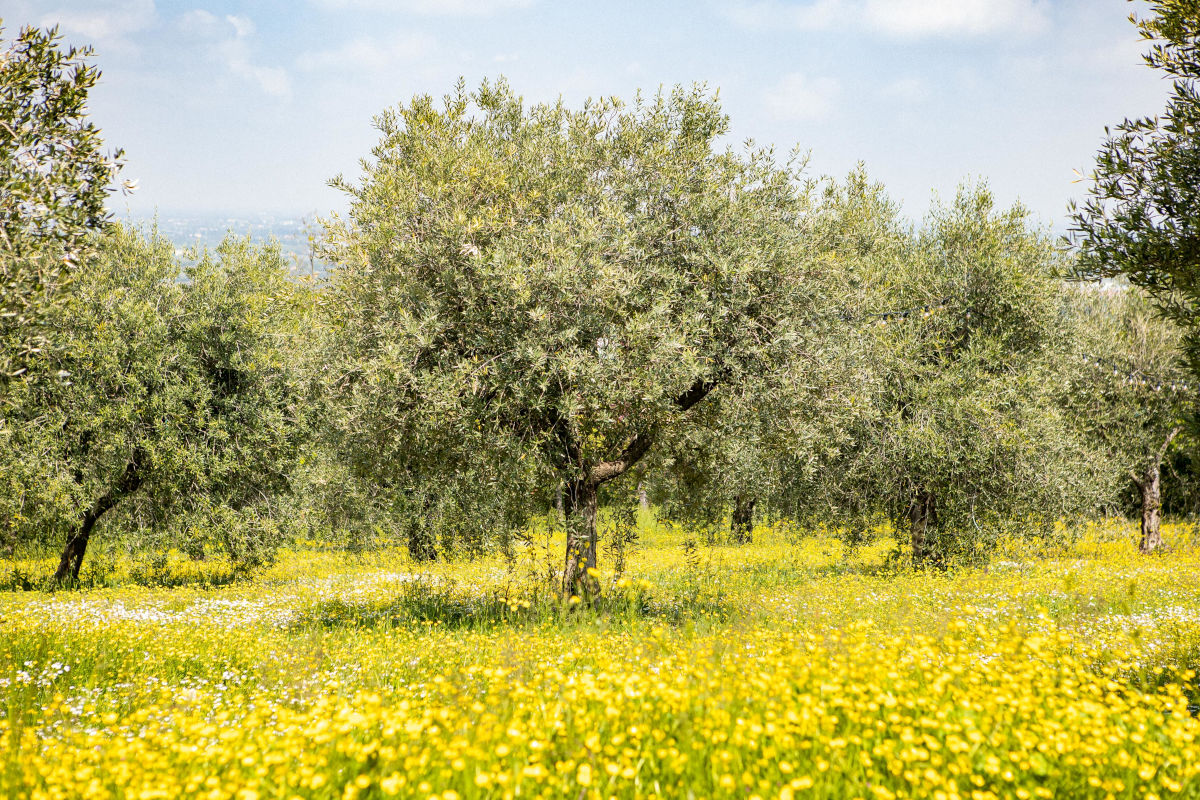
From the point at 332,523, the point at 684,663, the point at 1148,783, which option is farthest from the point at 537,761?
the point at 332,523

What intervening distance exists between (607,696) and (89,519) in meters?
21.9

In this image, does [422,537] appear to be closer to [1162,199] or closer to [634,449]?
[634,449]

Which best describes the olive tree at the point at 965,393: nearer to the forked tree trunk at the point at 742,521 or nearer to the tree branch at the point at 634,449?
the tree branch at the point at 634,449

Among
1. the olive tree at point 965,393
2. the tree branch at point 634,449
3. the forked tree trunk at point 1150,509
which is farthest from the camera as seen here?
the forked tree trunk at point 1150,509

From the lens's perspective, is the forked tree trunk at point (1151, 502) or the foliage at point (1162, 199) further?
the forked tree trunk at point (1151, 502)

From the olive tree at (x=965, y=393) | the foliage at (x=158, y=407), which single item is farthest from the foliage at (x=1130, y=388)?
the foliage at (x=158, y=407)

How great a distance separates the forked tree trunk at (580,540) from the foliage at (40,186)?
8.58 meters

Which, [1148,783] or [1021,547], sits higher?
[1148,783]

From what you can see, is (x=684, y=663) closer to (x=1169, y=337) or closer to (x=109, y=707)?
(x=109, y=707)

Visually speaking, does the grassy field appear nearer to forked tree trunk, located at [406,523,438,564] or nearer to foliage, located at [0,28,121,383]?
foliage, located at [0,28,121,383]

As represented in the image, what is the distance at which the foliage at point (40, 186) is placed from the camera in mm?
8648

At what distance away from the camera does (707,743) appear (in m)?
4.30

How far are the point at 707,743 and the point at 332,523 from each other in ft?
86.5

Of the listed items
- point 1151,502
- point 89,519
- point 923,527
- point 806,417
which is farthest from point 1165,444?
point 89,519
